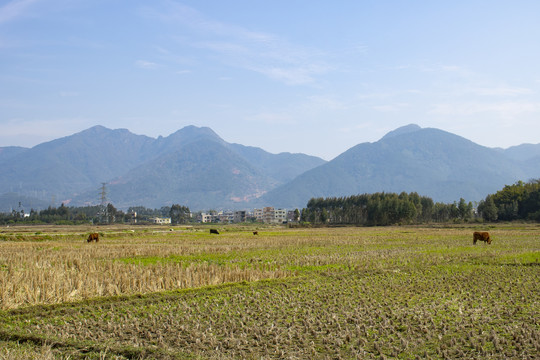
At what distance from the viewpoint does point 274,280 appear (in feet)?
56.0

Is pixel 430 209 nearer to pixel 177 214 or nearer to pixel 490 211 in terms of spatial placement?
pixel 490 211

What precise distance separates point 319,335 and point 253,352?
177 centimetres

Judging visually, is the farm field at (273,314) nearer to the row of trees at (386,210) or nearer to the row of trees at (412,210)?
the row of trees at (412,210)

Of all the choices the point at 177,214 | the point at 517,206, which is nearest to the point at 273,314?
the point at 517,206

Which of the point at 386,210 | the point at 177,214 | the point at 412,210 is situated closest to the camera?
the point at 412,210

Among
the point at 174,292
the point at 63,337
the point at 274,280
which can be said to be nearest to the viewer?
the point at 63,337

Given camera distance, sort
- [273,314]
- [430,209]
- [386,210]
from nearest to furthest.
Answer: [273,314] → [386,210] → [430,209]

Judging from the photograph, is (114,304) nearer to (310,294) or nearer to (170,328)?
(170,328)

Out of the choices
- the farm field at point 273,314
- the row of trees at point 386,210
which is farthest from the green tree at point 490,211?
the farm field at point 273,314

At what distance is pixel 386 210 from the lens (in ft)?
350

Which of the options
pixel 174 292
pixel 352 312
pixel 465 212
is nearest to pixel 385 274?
pixel 352 312

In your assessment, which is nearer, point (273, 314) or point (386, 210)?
point (273, 314)

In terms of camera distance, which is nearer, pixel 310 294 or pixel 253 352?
pixel 253 352

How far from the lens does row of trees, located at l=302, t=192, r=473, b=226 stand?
10650 centimetres
